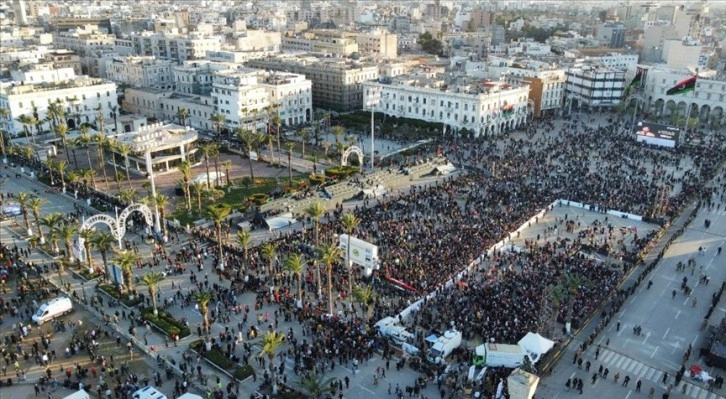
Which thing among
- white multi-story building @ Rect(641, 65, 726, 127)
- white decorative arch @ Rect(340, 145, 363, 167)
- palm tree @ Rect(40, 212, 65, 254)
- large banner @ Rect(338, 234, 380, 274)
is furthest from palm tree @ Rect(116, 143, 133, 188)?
white multi-story building @ Rect(641, 65, 726, 127)

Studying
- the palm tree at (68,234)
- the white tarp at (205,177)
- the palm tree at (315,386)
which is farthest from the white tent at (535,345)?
the white tarp at (205,177)

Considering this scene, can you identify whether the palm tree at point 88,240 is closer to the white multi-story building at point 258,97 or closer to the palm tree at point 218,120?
the palm tree at point 218,120

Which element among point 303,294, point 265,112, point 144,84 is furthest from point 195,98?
point 303,294

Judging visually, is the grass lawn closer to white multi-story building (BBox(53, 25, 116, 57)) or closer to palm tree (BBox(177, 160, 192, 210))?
palm tree (BBox(177, 160, 192, 210))

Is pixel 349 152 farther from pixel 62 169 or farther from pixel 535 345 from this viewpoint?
pixel 535 345

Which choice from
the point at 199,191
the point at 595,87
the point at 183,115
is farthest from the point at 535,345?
the point at 595,87

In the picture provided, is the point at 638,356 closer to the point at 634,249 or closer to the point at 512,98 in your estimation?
the point at 634,249

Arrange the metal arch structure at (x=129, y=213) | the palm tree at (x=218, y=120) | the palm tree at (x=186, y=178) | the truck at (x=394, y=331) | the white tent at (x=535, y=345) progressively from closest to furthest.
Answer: the white tent at (x=535, y=345) → the truck at (x=394, y=331) → the metal arch structure at (x=129, y=213) → the palm tree at (x=186, y=178) → the palm tree at (x=218, y=120)

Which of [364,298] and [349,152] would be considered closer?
[364,298]
